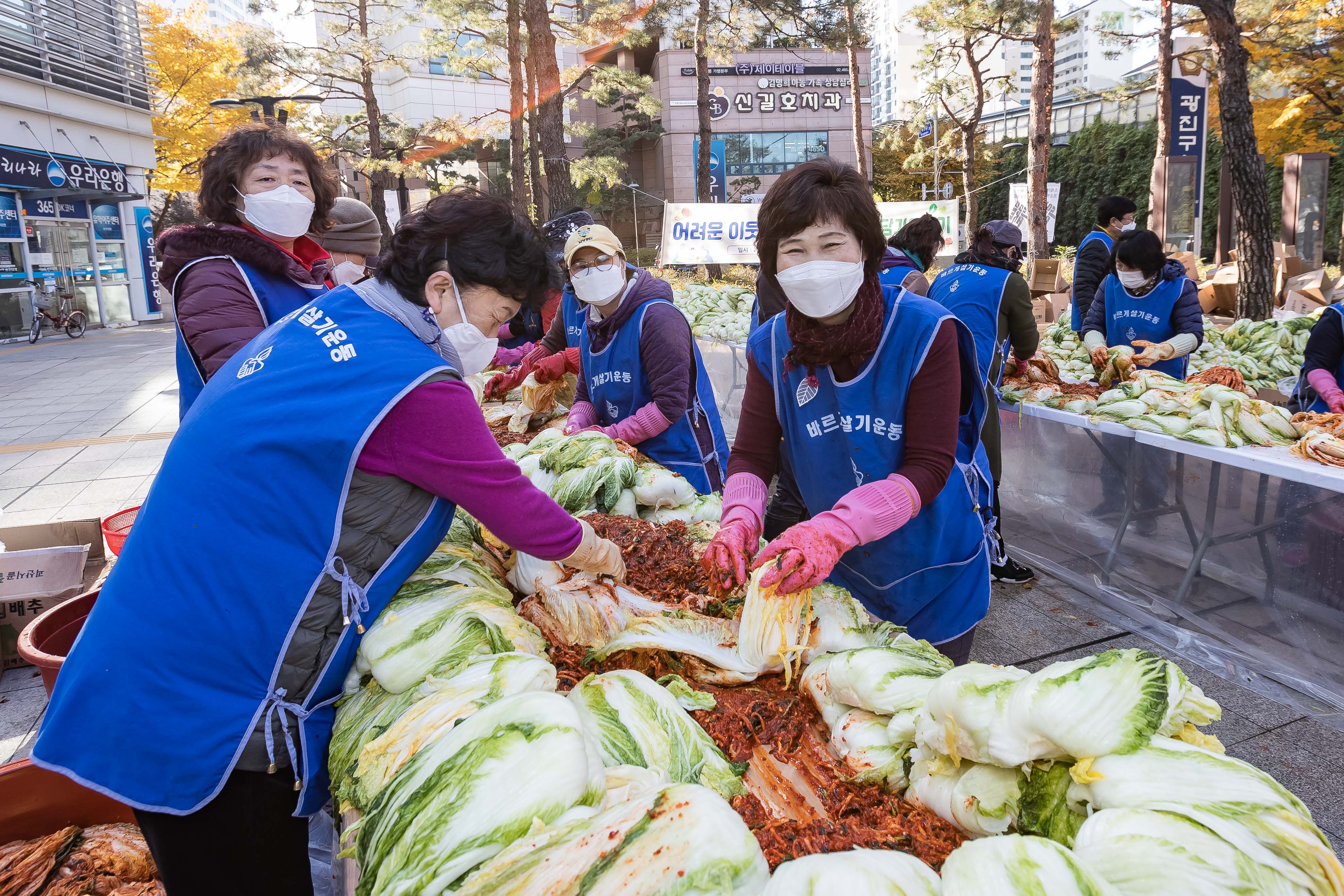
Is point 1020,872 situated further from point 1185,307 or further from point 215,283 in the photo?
point 1185,307

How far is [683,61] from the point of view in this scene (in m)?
45.2

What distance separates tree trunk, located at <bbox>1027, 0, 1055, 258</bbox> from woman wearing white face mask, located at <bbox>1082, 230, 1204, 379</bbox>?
1146 cm

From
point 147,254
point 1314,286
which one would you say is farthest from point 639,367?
point 147,254

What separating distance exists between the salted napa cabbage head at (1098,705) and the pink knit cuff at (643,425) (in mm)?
2616

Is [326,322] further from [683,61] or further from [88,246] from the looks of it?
[683,61]

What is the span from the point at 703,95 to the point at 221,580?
19.5 m

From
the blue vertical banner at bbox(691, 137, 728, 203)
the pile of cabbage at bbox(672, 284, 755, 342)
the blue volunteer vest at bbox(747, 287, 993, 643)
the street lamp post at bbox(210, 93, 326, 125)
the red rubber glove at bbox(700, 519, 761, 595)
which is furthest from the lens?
the blue vertical banner at bbox(691, 137, 728, 203)

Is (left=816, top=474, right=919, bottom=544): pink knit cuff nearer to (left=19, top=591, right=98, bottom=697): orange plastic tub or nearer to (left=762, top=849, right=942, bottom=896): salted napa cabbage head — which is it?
(left=762, top=849, right=942, bottom=896): salted napa cabbage head

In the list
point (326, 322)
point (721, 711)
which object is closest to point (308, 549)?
point (326, 322)

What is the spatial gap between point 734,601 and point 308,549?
1015mm

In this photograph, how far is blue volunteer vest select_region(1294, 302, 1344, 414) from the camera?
4496mm

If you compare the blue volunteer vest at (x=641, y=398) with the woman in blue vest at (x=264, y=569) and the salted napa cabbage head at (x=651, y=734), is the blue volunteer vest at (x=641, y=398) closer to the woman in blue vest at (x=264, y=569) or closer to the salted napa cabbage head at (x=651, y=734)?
the woman in blue vest at (x=264, y=569)

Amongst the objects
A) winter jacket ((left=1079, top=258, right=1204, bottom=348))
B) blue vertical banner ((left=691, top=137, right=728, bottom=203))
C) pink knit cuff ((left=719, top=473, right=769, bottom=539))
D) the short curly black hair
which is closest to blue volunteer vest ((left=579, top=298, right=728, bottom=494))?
pink knit cuff ((left=719, top=473, right=769, bottom=539))

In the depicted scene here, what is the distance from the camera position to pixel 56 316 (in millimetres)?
21172
